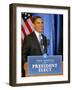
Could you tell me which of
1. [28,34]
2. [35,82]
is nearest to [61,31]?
[28,34]

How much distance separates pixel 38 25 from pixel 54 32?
12cm

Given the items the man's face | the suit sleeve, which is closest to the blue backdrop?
the man's face

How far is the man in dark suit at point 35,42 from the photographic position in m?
1.46

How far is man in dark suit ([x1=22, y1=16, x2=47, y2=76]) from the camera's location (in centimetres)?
146

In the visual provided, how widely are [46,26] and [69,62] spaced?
0.28 m

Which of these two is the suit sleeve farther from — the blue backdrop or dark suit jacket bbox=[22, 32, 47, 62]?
the blue backdrop

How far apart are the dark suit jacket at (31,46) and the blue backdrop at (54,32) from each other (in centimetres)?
4

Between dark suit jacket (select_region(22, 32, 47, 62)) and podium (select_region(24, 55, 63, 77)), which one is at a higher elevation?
dark suit jacket (select_region(22, 32, 47, 62))

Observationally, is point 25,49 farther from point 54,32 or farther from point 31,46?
point 54,32

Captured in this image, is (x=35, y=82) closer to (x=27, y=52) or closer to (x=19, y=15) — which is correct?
(x=27, y=52)

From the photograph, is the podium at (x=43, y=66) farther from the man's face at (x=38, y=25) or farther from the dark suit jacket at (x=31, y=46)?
the man's face at (x=38, y=25)

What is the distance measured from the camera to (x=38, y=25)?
58.6 inches

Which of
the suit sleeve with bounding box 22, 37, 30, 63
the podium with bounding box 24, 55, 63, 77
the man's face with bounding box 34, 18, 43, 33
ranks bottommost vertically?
the podium with bounding box 24, 55, 63, 77

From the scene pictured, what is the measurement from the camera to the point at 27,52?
146 centimetres
